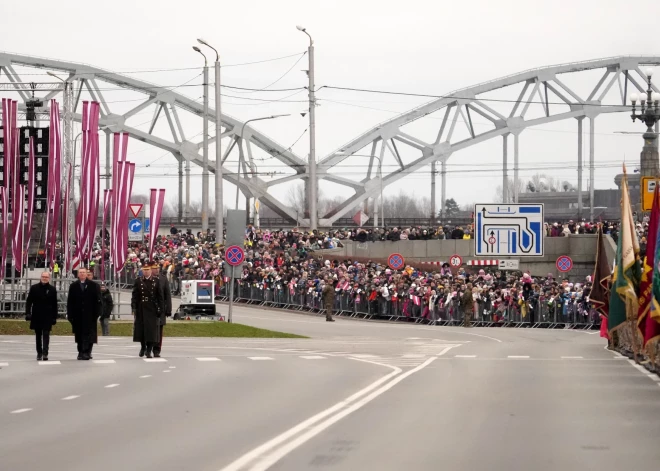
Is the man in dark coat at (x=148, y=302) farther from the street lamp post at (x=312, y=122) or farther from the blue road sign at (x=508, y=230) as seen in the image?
the street lamp post at (x=312, y=122)

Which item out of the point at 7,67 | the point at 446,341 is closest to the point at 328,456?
the point at 446,341

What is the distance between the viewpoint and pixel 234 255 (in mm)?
40688

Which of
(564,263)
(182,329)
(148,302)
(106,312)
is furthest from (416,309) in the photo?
(148,302)

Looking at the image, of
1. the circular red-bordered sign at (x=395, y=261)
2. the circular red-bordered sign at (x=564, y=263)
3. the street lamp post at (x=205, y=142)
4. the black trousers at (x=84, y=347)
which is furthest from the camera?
the street lamp post at (x=205, y=142)

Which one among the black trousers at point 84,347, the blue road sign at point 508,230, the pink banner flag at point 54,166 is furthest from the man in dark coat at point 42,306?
the blue road sign at point 508,230

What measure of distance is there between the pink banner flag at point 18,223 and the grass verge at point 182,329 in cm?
238

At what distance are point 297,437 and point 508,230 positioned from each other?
124 feet

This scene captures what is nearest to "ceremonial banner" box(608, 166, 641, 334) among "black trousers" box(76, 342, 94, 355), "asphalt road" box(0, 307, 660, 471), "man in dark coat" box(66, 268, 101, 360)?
"asphalt road" box(0, 307, 660, 471)

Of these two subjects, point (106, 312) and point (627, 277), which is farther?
point (106, 312)

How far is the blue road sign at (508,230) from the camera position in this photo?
160 ft

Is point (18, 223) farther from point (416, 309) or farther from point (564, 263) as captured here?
point (564, 263)

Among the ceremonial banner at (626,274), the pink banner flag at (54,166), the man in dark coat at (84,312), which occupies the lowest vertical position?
the man in dark coat at (84,312)

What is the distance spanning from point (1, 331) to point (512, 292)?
19.1 metres

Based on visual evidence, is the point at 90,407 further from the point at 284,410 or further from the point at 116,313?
the point at 116,313
